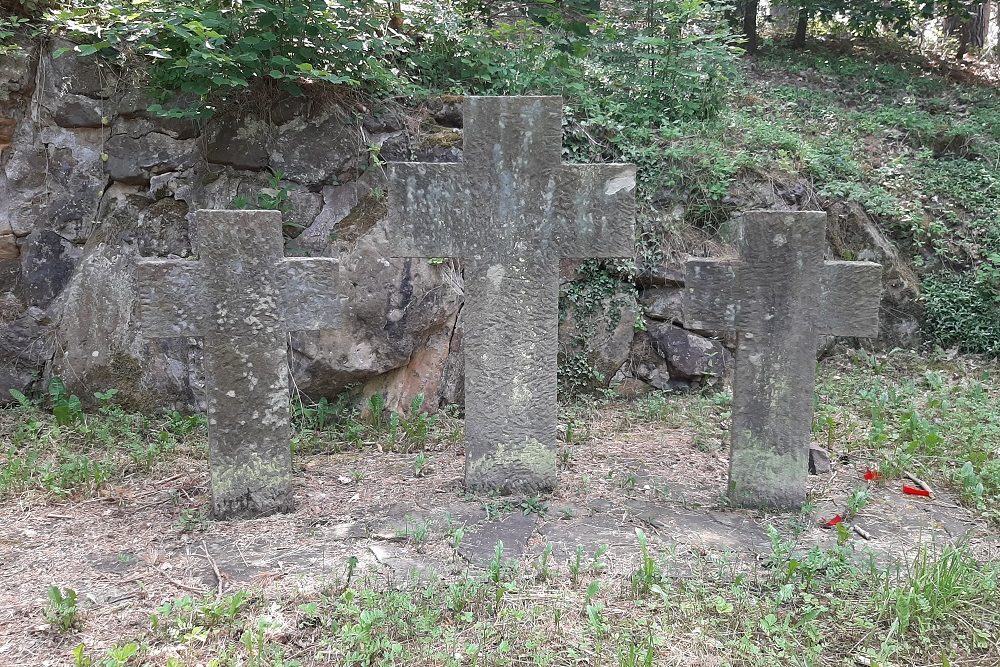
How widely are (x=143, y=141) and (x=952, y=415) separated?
6.42 m

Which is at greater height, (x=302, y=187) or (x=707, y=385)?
(x=302, y=187)

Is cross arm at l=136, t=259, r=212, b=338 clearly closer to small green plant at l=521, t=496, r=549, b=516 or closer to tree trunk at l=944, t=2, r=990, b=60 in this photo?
small green plant at l=521, t=496, r=549, b=516

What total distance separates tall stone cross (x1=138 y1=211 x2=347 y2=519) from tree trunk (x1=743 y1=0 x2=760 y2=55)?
30.4 feet

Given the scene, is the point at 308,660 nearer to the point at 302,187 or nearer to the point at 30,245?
the point at 302,187

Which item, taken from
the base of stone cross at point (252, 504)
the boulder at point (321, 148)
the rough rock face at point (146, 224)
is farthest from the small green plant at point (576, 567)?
the boulder at point (321, 148)

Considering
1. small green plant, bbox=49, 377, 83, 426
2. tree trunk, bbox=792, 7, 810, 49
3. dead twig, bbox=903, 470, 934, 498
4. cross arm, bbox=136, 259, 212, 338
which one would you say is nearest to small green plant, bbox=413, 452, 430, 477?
cross arm, bbox=136, 259, 212, 338

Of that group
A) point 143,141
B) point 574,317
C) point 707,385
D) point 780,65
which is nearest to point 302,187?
point 143,141

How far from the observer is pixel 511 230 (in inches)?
152

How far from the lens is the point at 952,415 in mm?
5066

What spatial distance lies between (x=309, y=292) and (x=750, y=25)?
971 centimetres

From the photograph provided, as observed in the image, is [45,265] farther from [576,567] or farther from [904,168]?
[904,168]

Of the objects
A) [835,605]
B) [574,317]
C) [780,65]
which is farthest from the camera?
[780,65]

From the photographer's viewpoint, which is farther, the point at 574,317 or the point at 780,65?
the point at 780,65

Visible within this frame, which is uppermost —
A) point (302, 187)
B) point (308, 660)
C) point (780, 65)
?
point (780, 65)
